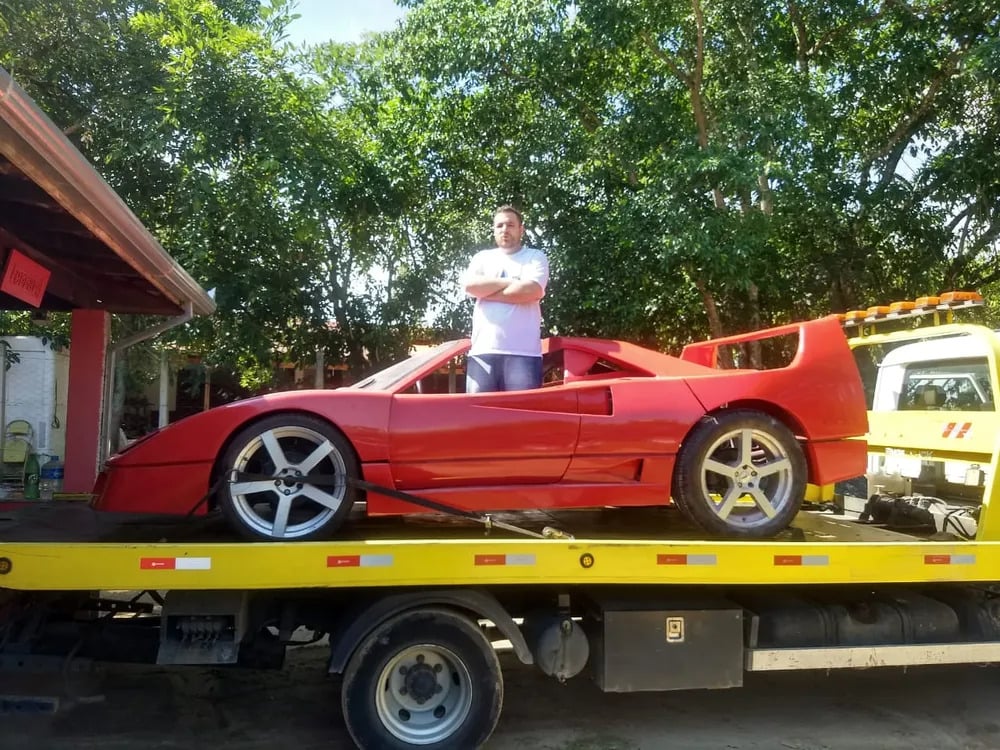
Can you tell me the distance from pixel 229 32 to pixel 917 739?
8.32 meters

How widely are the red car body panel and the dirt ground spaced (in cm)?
125

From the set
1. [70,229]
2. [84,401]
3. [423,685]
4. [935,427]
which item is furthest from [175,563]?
[935,427]

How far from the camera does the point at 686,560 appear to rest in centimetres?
362

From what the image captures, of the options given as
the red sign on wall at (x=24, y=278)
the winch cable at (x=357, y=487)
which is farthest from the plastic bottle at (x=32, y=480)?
the winch cable at (x=357, y=487)

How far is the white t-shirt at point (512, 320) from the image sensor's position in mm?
4105

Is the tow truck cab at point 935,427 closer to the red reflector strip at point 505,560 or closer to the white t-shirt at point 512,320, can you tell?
the white t-shirt at point 512,320

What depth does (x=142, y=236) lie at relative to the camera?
4.45 m

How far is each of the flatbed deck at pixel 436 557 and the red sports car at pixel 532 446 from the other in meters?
0.21

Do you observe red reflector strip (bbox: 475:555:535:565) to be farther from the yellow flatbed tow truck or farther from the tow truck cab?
the tow truck cab

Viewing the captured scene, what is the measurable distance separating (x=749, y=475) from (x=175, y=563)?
8.90 ft

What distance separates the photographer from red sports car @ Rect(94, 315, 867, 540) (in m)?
3.55

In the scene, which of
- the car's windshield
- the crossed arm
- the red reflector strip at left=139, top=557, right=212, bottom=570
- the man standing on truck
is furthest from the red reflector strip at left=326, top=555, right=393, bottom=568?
the crossed arm

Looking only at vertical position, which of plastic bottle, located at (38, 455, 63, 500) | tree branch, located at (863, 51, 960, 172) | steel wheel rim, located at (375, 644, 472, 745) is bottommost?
steel wheel rim, located at (375, 644, 472, 745)

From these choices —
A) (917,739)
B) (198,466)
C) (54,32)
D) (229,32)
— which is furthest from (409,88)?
(917,739)
